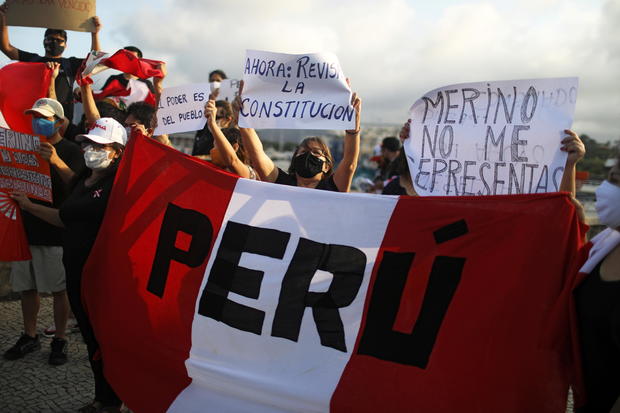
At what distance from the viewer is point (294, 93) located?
3.65 m

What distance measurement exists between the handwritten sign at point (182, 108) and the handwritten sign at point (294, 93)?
0.71m

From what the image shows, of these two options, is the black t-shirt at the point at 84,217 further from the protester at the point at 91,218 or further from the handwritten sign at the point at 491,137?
the handwritten sign at the point at 491,137

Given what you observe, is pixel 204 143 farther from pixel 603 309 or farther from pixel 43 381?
pixel 603 309

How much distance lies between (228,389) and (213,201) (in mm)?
1088

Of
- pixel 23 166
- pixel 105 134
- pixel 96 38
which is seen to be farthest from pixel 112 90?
pixel 105 134

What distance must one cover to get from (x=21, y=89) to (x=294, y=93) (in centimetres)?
250

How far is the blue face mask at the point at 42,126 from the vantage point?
160 inches

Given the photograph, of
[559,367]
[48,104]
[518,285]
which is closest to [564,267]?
[518,285]

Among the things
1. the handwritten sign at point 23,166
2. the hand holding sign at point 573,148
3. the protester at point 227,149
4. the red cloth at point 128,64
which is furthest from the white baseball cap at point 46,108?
the hand holding sign at point 573,148

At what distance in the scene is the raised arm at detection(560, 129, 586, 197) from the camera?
9.12 feet

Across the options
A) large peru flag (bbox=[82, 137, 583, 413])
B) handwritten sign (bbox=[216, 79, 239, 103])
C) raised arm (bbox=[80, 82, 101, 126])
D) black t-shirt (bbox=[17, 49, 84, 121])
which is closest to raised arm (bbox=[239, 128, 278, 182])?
large peru flag (bbox=[82, 137, 583, 413])

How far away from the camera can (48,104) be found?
13.6ft

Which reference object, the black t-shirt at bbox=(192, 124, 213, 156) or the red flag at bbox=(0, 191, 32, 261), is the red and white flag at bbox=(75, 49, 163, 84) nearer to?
the black t-shirt at bbox=(192, 124, 213, 156)

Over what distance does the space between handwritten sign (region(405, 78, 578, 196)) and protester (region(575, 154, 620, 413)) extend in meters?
0.69
